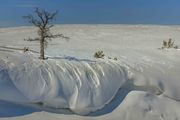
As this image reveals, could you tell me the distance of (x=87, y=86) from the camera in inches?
282

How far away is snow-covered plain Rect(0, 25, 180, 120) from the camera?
6555 mm

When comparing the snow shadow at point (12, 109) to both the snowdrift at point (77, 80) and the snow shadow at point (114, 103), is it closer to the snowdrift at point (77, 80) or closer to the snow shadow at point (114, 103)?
the snowdrift at point (77, 80)

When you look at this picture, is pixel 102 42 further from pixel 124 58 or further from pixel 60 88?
pixel 60 88

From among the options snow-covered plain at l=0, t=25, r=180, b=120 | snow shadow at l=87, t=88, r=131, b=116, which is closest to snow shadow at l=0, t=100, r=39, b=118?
snow-covered plain at l=0, t=25, r=180, b=120

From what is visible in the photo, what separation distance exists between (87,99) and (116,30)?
7337mm

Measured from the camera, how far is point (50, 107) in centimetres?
665

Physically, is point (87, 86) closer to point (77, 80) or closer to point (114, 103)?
point (77, 80)

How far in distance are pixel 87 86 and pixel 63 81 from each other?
0.42 meters

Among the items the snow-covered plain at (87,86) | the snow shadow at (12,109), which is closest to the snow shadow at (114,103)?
the snow-covered plain at (87,86)

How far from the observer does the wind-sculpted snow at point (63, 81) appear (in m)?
6.66

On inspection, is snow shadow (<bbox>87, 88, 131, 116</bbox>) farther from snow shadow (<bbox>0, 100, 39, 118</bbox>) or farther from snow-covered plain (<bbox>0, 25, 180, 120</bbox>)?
snow shadow (<bbox>0, 100, 39, 118</bbox>)

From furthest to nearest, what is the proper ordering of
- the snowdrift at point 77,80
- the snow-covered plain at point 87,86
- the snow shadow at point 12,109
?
the snowdrift at point 77,80
the snow-covered plain at point 87,86
the snow shadow at point 12,109

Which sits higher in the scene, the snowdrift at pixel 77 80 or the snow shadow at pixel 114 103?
the snowdrift at pixel 77 80

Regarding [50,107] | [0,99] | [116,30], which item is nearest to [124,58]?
[50,107]
